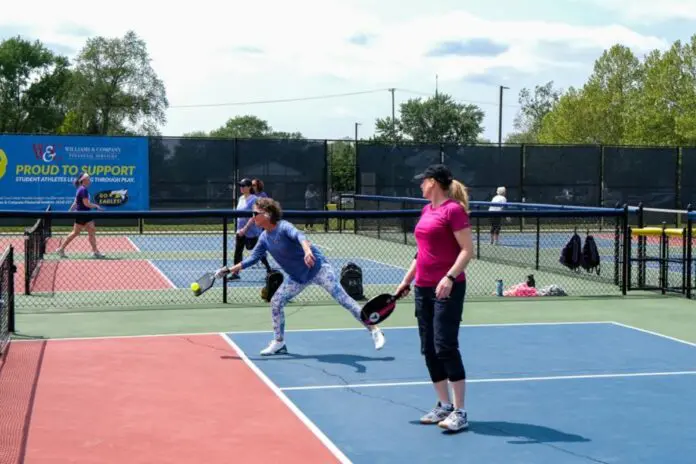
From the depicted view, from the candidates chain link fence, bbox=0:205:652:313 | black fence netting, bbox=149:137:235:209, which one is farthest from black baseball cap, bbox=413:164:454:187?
black fence netting, bbox=149:137:235:209

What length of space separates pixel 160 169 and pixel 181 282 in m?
13.6

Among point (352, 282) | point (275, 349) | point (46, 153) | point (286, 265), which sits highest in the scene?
point (46, 153)

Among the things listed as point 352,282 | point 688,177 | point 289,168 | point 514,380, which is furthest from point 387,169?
point 514,380

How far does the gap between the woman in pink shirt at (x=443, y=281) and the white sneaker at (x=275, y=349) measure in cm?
307

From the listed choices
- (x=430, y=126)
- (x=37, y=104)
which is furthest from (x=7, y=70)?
(x=430, y=126)

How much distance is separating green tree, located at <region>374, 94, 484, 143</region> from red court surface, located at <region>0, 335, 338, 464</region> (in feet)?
298

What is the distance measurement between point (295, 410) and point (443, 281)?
5.79ft

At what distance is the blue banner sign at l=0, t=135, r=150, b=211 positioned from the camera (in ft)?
96.8

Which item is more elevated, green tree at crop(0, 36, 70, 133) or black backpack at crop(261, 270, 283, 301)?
green tree at crop(0, 36, 70, 133)

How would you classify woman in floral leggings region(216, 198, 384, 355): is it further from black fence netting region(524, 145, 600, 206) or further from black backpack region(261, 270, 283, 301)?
black fence netting region(524, 145, 600, 206)

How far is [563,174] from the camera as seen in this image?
33.9 m

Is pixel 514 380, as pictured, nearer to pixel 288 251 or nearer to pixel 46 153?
pixel 288 251

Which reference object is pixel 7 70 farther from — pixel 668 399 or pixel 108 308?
pixel 668 399

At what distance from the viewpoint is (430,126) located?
10206 cm
